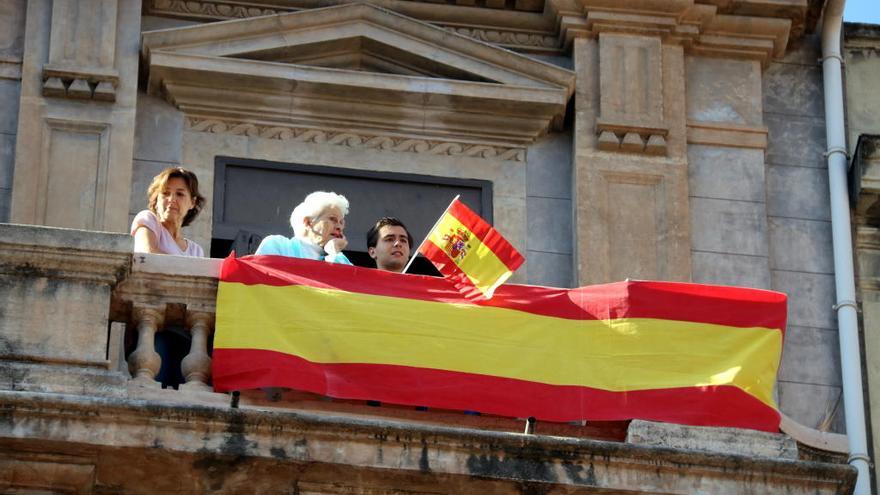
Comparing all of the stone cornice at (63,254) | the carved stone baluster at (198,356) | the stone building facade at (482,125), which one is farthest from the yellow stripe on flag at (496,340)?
the stone building facade at (482,125)

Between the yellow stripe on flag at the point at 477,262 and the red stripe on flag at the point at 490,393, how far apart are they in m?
0.88

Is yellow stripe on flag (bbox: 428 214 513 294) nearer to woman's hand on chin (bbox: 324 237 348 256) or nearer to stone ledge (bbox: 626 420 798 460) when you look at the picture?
woman's hand on chin (bbox: 324 237 348 256)

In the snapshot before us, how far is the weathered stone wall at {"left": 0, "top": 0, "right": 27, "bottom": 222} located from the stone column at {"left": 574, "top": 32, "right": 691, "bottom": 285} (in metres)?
4.16

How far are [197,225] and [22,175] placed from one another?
131 centimetres

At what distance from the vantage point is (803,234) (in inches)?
818

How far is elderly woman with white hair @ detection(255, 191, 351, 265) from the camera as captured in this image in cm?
1744

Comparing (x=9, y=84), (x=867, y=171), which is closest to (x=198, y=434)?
(x=9, y=84)

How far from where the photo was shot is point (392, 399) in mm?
16109

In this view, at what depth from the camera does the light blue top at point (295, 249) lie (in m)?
17.2

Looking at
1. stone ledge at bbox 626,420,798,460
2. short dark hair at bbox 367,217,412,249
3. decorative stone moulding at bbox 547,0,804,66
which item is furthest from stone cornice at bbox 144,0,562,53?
stone ledge at bbox 626,420,798,460

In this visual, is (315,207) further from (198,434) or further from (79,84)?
(79,84)

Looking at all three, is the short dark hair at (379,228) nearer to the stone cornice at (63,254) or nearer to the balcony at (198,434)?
the balcony at (198,434)

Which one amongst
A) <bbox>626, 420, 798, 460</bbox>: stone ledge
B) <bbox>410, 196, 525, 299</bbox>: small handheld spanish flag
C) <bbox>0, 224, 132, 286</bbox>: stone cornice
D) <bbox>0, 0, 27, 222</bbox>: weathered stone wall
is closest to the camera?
<bbox>0, 224, 132, 286</bbox>: stone cornice

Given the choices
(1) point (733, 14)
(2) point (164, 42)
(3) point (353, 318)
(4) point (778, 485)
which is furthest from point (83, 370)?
(1) point (733, 14)
